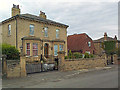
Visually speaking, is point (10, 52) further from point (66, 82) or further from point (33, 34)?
point (66, 82)

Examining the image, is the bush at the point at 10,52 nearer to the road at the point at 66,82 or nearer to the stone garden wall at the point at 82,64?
the road at the point at 66,82

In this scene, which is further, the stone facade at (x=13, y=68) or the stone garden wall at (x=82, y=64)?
the stone garden wall at (x=82, y=64)

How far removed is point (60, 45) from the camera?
2628cm

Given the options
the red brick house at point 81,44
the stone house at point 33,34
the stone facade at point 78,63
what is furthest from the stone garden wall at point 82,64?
the red brick house at point 81,44

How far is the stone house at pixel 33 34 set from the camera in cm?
2083

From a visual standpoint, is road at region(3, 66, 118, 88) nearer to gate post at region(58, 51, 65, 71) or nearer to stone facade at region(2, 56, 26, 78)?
stone facade at region(2, 56, 26, 78)

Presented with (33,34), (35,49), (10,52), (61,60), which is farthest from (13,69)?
(33,34)

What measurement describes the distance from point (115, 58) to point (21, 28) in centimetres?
1853

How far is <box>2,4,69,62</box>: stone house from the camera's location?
20.8 meters

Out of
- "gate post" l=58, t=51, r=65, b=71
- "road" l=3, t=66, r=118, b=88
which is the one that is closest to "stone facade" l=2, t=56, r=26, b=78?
"road" l=3, t=66, r=118, b=88

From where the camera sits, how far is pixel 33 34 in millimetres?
22438

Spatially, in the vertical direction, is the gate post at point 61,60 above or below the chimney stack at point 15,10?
below

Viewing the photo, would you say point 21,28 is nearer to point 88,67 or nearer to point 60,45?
point 60,45

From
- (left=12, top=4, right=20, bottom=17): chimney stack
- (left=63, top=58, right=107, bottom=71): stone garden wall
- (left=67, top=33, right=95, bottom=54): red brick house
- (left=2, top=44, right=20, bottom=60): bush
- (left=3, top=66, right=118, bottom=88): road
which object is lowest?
(left=3, top=66, right=118, bottom=88): road
